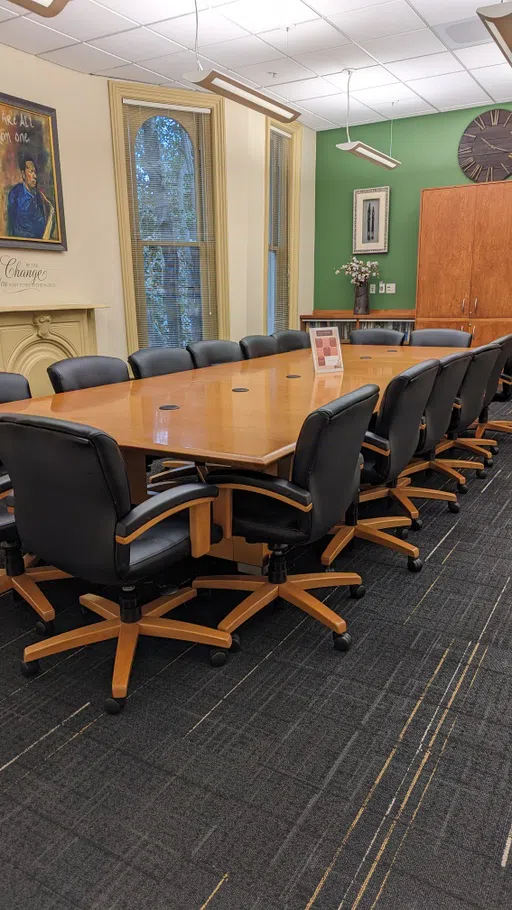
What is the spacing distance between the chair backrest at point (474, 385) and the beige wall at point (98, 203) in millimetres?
3511

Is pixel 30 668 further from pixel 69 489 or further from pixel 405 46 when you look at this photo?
pixel 405 46

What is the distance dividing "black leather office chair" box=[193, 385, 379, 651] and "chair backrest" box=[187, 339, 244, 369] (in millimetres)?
2457

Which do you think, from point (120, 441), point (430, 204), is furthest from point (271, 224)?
point (120, 441)

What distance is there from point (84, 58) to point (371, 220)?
387 cm

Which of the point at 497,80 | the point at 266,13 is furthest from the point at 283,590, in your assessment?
the point at 497,80

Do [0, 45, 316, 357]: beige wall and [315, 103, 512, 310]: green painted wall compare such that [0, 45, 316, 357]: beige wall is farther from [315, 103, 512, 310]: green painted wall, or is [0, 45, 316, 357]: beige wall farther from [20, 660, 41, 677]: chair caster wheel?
[20, 660, 41, 677]: chair caster wheel

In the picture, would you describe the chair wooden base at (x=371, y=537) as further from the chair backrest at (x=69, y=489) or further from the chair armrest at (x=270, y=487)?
the chair backrest at (x=69, y=489)

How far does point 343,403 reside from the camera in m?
2.06

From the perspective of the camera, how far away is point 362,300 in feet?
25.5

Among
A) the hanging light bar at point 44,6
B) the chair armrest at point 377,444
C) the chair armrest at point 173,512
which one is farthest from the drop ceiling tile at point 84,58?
the chair armrest at point 173,512

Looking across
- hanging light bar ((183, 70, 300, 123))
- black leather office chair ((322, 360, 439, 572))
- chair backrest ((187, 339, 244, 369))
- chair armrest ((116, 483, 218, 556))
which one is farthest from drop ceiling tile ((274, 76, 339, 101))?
chair armrest ((116, 483, 218, 556))

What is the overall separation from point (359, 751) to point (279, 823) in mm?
330

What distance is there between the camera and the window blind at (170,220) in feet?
19.7

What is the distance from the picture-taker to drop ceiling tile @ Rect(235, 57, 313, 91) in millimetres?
5332
